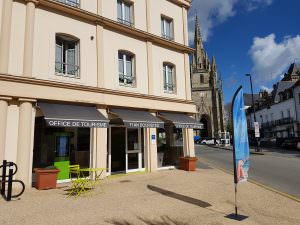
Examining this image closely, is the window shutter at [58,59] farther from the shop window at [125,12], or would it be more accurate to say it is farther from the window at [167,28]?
the window at [167,28]

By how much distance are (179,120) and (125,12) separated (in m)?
6.24

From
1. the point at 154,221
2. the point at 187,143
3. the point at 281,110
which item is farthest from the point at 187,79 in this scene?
the point at 281,110

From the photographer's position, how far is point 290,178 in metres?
11.2

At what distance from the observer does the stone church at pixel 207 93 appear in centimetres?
7181

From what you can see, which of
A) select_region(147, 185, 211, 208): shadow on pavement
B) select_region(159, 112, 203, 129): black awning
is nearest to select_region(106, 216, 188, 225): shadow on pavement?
select_region(147, 185, 211, 208): shadow on pavement

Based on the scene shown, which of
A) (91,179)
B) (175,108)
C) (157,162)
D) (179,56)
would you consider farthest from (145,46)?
(91,179)

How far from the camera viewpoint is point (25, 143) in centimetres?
920

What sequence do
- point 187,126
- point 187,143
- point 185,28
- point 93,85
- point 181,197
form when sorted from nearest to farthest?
point 181,197 → point 93,85 → point 187,126 → point 187,143 → point 185,28

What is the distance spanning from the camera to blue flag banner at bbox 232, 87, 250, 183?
20.0ft

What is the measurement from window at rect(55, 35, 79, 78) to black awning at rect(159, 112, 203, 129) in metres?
4.92

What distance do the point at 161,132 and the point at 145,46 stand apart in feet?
15.2

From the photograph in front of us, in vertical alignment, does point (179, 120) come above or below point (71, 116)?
above

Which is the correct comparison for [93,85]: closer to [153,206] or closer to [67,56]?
[67,56]

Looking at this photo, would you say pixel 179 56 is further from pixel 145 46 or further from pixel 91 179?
pixel 91 179
